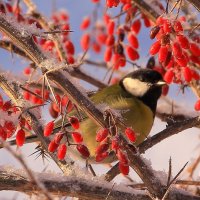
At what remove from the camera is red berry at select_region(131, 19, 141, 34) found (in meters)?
3.67

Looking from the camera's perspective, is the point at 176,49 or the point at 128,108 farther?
the point at 128,108

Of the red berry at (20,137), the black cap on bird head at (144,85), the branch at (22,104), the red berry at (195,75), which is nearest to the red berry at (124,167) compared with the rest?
the branch at (22,104)

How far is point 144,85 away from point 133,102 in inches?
20.4

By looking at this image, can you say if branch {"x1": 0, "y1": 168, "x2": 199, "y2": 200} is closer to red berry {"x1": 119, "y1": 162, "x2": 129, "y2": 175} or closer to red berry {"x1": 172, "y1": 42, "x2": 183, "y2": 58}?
red berry {"x1": 119, "y1": 162, "x2": 129, "y2": 175}

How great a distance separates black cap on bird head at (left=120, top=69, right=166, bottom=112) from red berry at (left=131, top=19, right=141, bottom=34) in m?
0.46

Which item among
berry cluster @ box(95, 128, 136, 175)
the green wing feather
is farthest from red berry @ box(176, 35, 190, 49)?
the green wing feather

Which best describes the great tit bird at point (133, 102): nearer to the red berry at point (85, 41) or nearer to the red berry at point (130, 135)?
the red berry at point (85, 41)

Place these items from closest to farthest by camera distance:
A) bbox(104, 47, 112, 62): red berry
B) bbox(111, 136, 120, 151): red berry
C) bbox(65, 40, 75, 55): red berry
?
bbox(111, 136, 120, 151): red berry, bbox(104, 47, 112, 62): red berry, bbox(65, 40, 75, 55): red berry

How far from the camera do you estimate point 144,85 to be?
14.1 ft

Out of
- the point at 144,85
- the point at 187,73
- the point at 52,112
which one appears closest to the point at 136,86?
the point at 144,85

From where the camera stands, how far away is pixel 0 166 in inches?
79.5

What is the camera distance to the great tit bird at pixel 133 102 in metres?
3.44

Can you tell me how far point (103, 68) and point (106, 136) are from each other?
2.69 m

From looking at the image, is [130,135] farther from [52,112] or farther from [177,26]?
[52,112]
